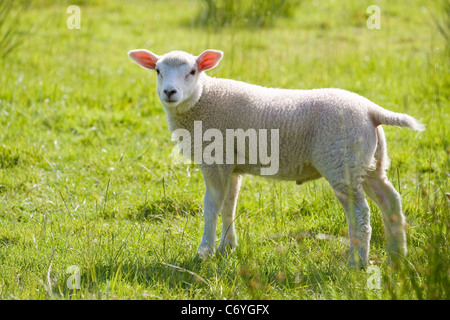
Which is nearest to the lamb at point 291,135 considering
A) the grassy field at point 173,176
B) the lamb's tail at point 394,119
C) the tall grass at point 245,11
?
the lamb's tail at point 394,119

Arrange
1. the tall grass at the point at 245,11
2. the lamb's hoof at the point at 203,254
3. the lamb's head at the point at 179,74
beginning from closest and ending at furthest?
the lamb's hoof at the point at 203,254
the lamb's head at the point at 179,74
the tall grass at the point at 245,11

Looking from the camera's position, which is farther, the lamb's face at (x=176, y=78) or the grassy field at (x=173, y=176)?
the lamb's face at (x=176, y=78)

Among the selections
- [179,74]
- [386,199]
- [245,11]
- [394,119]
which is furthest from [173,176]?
[245,11]

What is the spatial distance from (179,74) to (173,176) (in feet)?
4.31

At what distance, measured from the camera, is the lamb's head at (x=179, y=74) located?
3.64m

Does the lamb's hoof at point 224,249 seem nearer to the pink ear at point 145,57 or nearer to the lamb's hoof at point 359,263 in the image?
the lamb's hoof at point 359,263

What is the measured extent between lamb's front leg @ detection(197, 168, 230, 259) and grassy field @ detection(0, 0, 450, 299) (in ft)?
0.46

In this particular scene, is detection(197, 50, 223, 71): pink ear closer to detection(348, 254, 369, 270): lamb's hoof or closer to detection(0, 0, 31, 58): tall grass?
detection(348, 254, 369, 270): lamb's hoof

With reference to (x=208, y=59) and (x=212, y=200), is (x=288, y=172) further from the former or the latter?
(x=208, y=59)

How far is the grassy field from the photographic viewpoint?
3154mm

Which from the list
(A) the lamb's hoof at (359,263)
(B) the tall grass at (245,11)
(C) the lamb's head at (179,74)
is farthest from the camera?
(B) the tall grass at (245,11)
